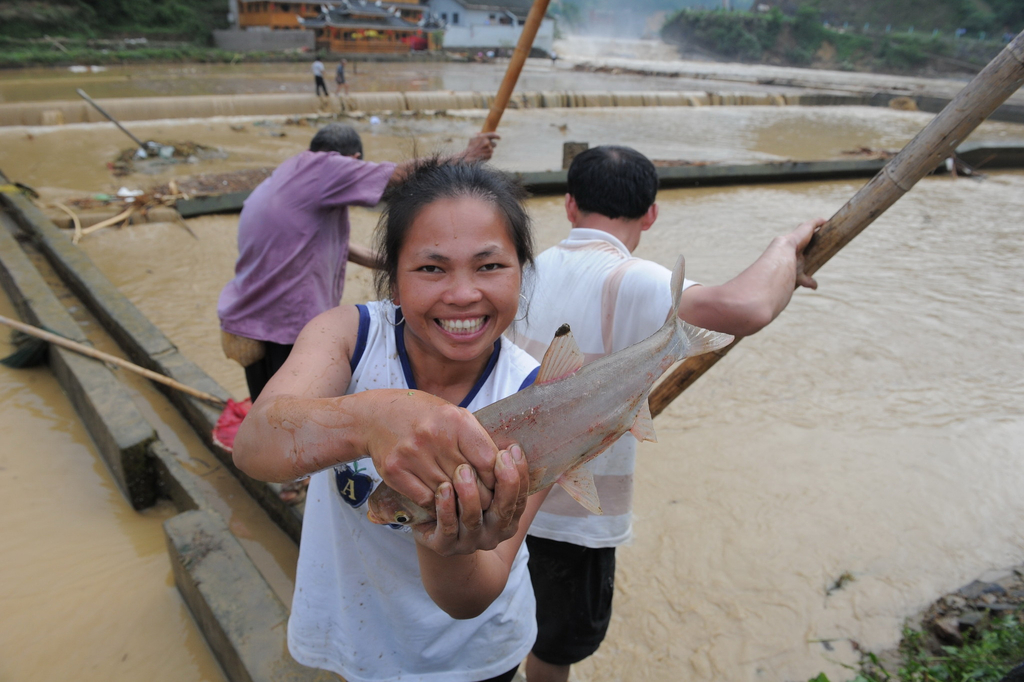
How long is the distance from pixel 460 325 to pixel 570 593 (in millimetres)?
1392

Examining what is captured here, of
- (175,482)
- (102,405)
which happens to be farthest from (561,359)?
(102,405)

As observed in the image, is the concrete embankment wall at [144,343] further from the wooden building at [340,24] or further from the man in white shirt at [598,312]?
the wooden building at [340,24]

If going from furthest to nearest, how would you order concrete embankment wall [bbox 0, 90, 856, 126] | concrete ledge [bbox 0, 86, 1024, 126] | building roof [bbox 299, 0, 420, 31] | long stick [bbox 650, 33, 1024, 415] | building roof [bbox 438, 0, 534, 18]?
1. building roof [bbox 438, 0, 534, 18]
2. building roof [bbox 299, 0, 420, 31]
3. concrete ledge [bbox 0, 86, 1024, 126]
4. concrete embankment wall [bbox 0, 90, 856, 126]
5. long stick [bbox 650, 33, 1024, 415]

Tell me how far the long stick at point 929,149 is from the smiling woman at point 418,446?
0.92m

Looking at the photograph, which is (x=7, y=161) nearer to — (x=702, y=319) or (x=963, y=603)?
(x=702, y=319)

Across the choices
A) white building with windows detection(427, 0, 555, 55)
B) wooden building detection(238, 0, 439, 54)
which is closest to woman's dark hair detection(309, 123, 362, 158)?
wooden building detection(238, 0, 439, 54)

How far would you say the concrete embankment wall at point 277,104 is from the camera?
16391 millimetres

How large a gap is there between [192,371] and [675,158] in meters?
14.7

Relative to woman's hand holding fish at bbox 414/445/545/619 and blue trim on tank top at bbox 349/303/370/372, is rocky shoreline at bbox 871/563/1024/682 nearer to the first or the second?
woman's hand holding fish at bbox 414/445/545/619

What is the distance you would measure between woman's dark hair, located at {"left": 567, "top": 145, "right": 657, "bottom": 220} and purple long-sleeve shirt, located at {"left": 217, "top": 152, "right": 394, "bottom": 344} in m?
1.12

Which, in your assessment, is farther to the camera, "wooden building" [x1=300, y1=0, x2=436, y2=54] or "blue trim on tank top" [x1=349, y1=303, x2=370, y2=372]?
"wooden building" [x1=300, y1=0, x2=436, y2=54]

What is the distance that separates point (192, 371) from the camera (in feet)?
14.5

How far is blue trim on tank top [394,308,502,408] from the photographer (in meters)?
1.46

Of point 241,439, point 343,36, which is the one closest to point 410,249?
point 241,439
